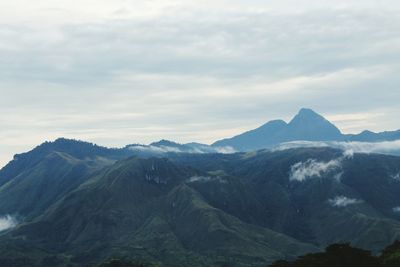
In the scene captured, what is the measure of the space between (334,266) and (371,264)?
1216 cm

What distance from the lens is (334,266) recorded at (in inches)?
7859

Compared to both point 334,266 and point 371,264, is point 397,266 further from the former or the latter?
point 334,266

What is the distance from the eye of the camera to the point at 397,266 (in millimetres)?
198875

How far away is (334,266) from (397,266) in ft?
67.9

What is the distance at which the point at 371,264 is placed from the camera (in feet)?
653

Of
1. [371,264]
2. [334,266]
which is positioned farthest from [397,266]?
[334,266]

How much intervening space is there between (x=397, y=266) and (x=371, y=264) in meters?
8.60
